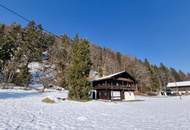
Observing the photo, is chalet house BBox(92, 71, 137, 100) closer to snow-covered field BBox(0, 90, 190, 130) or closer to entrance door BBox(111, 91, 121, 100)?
entrance door BBox(111, 91, 121, 100)

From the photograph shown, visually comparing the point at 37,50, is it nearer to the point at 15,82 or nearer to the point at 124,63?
the point at 15,82

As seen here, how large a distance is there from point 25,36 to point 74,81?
34.7m

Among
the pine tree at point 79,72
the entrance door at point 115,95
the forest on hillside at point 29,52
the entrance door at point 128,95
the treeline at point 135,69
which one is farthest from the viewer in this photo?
the treeline at point 135,69

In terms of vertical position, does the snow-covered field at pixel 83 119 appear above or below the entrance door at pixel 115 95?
below

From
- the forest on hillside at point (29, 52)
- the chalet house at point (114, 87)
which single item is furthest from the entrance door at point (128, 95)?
the forest on hillside at point (29, 52)

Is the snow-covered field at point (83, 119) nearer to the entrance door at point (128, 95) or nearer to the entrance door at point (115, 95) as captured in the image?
the entrance door at point (115, 95)

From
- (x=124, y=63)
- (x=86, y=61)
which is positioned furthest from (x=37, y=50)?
(x=124, y=63)

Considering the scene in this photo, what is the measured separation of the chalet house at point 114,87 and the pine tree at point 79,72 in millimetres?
10301

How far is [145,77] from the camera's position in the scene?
322 ft

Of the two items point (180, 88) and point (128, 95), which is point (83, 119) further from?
point (180, 88)

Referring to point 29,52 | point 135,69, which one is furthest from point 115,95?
point 135,69

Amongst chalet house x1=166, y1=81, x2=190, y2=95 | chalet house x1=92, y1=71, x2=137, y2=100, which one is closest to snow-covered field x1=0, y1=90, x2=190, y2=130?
chalet house x1=92, y1=71, x2=137, y2=100

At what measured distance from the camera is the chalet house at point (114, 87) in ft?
164

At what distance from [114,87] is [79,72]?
1359 cm
